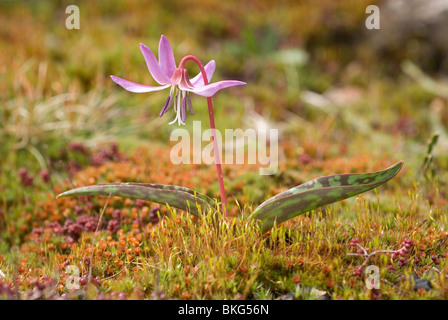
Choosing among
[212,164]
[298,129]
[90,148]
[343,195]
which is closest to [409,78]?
[298,129]

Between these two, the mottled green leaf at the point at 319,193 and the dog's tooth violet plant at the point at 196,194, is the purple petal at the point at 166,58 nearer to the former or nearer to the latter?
the dog's tooth violet plant at the point at 196,194

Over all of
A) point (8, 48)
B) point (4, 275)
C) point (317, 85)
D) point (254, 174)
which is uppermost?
point (8, 48)

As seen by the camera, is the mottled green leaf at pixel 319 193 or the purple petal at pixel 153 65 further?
the mottled green leaf at pixel 319 193

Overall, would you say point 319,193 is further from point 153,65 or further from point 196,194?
point 153,65

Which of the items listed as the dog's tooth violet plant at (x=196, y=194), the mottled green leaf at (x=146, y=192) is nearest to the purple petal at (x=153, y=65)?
the dog's tooth violet plant at (x=196, y=194)

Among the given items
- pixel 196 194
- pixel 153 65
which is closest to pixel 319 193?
pixel 196 194
